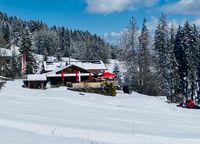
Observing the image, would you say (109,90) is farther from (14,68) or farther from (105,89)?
(14,68)

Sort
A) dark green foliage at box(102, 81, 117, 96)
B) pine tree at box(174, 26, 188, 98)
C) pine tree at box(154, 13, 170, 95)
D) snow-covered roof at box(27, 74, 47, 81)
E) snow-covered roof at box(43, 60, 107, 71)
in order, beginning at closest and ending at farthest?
dark green foliage at box(102, 81, 117, 96) < snow-covered roof at box(27, 74, 47, 81) < pine tree at box(154, 13, 170, 95) < pine tree at box(174, 26, 188, 98) < snow-covered roof at box(43, 60, 107, 71)

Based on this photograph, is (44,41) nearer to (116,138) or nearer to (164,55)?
(164,55)

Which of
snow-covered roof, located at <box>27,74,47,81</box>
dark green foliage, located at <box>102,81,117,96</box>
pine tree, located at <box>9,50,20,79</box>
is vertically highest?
pine tree, located at <box>9,50,20,79</box>

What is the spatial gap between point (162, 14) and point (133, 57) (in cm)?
1478

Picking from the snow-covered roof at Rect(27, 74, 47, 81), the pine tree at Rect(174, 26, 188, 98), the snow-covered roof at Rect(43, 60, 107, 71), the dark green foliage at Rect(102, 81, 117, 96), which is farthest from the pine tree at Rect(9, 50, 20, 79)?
the pine tree at Rect(174, 26, 188, 98)

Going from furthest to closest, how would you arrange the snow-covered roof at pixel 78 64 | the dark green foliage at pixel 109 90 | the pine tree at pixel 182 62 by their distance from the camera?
the snow-covered roof at pixel 78 64, the pine tree at pixel 182 62, the dark green foliage at pixel 109 90

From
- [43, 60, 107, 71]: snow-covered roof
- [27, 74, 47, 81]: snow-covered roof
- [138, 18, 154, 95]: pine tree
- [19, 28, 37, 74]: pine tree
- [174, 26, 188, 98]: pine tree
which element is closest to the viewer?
[27, 74, 47, 81]: snow-covered roof

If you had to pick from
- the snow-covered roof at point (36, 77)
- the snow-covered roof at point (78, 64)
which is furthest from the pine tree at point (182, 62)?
the snow-covered roof at point (36, 77)

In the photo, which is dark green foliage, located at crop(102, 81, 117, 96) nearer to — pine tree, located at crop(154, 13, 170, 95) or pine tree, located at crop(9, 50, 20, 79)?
pine tree, located at crop(154, 13, 170, 95)

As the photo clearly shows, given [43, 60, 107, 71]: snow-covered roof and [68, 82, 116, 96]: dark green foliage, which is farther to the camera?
[43, 60, 107, 71]: snow-covered roof

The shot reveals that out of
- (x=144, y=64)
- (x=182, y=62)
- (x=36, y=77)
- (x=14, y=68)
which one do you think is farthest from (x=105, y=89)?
(x=14, y=68)

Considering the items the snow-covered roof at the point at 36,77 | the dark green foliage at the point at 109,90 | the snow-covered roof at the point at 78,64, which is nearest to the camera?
the dark green foliage at the point at 109,90

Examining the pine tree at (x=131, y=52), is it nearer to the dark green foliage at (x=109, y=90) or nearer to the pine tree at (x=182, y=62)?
the pine tree at (x=182, y=62)

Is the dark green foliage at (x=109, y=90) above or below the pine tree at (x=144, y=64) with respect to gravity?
below
